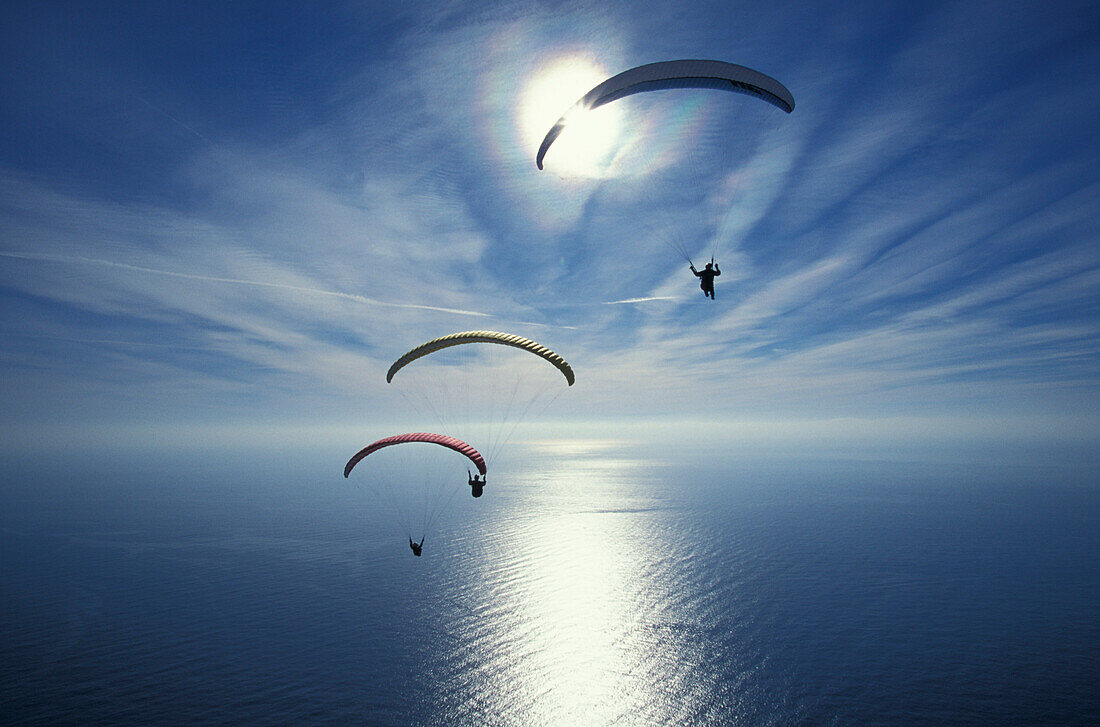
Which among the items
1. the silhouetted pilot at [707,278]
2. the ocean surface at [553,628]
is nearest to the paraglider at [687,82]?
the silhouetted pilot at [707,278]

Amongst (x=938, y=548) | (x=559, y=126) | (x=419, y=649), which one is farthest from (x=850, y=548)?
(x=559, y=126)

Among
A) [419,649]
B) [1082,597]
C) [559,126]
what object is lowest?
[1082,597]

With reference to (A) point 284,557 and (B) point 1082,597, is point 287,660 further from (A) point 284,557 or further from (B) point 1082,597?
(B) point 1082,597

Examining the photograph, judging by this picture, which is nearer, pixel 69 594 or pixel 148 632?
pixel 148 632

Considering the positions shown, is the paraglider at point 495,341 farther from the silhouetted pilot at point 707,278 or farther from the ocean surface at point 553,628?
the ocean surface at point 553,628

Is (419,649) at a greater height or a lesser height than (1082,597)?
greater

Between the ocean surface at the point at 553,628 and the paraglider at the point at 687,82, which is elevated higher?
the paraglider at the point at 687,82

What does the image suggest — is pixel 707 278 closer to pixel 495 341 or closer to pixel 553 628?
pixel 495 341

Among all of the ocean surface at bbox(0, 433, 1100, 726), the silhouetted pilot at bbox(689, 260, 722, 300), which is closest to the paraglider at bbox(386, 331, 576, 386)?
the silhouetted pilot at bbox(689, 260, 722, 300)
